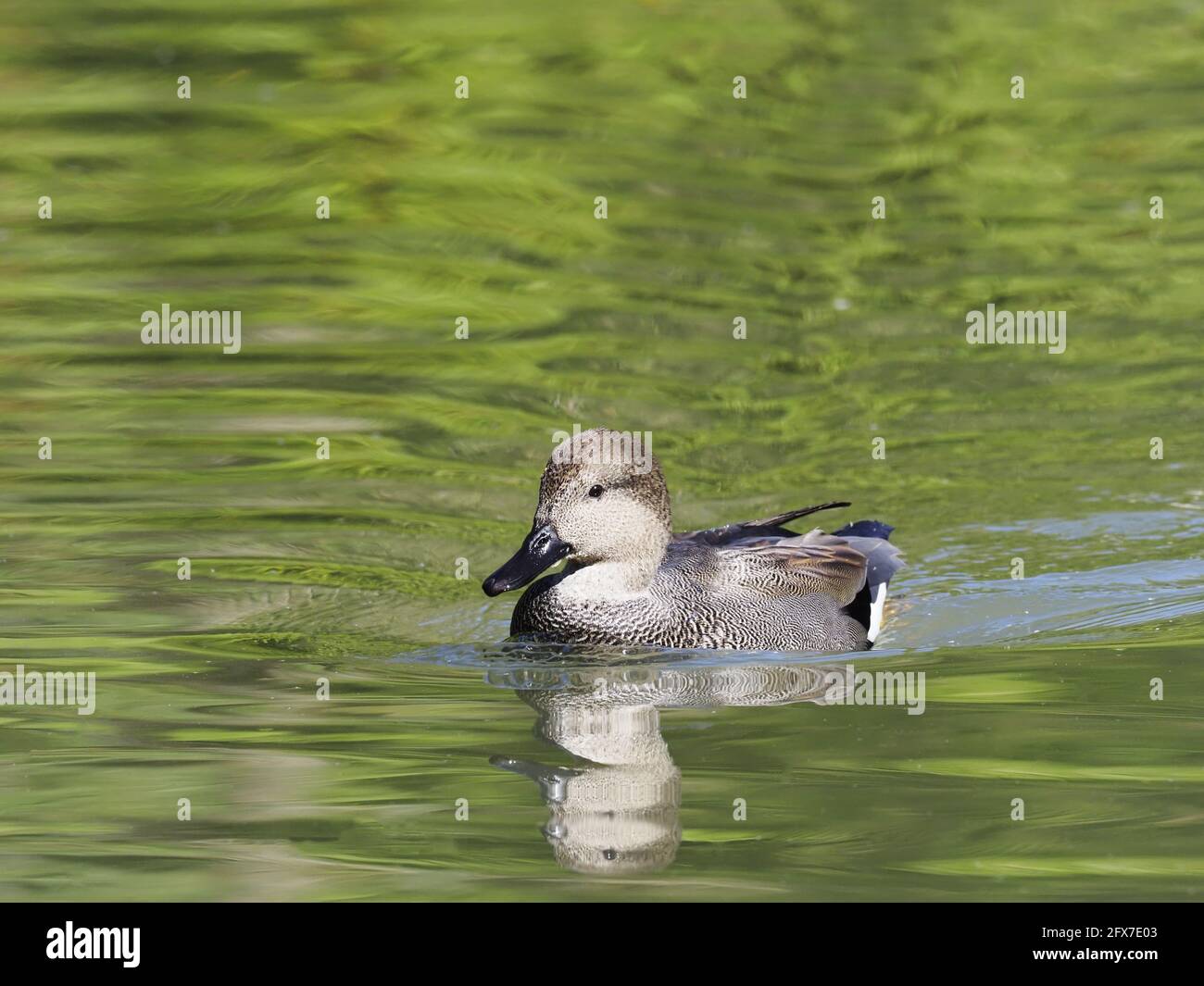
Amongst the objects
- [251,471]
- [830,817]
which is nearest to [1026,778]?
[830,817]

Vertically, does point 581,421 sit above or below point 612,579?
above

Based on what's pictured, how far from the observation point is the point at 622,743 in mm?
7969

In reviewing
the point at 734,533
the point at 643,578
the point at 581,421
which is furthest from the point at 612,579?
the point at 581,421

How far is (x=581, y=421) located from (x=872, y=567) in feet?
10.6

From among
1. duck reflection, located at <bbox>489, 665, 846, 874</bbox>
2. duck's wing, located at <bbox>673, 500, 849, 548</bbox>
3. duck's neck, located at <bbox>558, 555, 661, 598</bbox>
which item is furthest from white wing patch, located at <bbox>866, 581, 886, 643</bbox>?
duck's neck, located at <bbox>558, 555, 661, 598</bbox>

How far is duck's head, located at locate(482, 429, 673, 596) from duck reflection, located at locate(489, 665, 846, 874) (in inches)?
22.0

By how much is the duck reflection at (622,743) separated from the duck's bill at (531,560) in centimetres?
42

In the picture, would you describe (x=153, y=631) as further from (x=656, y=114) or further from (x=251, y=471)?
(x=656, y=114)

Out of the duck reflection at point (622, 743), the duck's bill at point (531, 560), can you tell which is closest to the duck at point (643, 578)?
the duck's bill at point (531, 560)

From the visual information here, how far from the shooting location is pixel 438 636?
10117 millimetres

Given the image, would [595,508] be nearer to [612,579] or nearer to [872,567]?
[612,579]

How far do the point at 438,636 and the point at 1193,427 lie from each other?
221 inches

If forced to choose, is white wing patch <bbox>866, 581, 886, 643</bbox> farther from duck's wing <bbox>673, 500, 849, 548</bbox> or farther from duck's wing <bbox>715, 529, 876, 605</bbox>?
duck's wing <bbox>673, 500, 849, 548</bbox>

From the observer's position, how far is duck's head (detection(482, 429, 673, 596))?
925 cm
